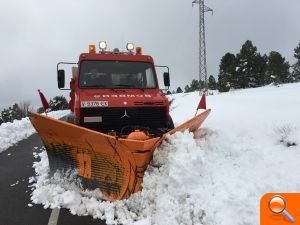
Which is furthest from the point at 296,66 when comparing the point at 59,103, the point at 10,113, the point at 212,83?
the point at 10,113

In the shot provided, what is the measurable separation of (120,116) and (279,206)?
16.2ft

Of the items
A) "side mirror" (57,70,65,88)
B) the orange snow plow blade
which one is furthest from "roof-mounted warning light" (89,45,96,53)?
the orange snow plow blade

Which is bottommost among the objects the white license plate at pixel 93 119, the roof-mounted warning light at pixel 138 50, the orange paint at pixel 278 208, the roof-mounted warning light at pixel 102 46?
the orange paint at pixel 278 208

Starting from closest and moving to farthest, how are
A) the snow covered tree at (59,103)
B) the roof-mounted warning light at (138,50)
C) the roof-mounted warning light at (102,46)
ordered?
the roof-mounted warning light at (102,46) → the roof-mounted warning light at (138,50) → the snow covered tree at (59,103)

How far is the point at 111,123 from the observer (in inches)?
283

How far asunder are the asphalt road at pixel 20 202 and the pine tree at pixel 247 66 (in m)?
38.6

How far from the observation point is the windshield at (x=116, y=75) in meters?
7.86

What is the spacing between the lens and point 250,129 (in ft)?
28.3

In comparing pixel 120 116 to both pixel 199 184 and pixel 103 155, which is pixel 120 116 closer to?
pixel 103 155

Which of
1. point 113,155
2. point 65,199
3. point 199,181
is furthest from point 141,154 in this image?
point 65,199

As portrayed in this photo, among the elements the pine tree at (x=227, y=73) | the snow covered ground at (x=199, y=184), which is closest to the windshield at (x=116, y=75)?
the snow covered ground at (x=199, y=184)

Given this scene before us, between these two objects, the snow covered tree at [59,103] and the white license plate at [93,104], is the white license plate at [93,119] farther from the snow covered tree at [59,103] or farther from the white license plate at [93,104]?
the snow covered tree at [59,103]

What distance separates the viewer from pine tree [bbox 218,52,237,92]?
4469 centimetres

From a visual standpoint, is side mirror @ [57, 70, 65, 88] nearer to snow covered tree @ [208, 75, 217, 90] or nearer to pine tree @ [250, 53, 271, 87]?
pine tree @ [250, 53, 271, 87]
